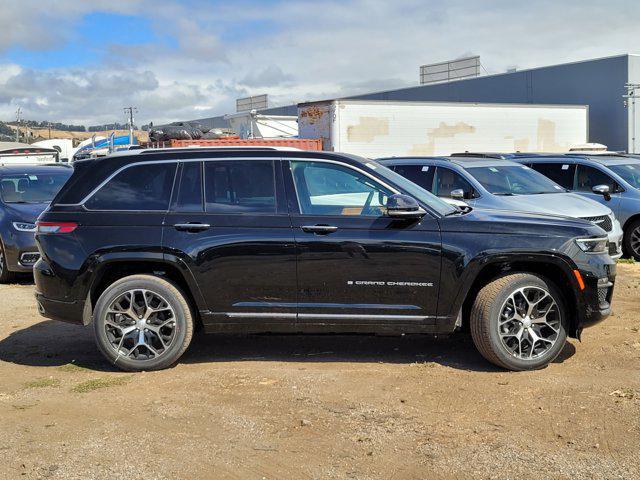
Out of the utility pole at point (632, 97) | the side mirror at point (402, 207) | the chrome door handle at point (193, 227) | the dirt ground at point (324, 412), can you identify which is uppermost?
the utility pole at point (632, 97)

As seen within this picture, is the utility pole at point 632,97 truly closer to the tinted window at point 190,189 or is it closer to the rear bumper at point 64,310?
the tinted window at point 190,189

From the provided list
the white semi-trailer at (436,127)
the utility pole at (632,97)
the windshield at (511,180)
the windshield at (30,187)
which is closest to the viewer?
the windshield at (511,180)

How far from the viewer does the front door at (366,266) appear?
19.5 feet

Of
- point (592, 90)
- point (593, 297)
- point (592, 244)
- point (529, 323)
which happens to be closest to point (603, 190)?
point (592, 244)

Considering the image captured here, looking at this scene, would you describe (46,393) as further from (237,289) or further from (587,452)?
(587,452)

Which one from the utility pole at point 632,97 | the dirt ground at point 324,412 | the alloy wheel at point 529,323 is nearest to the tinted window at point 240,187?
the dirt ground at point 324,412

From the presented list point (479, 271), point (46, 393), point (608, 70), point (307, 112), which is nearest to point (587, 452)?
point (479, 271)

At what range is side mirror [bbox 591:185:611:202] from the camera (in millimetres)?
12182

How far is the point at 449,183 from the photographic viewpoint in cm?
1110

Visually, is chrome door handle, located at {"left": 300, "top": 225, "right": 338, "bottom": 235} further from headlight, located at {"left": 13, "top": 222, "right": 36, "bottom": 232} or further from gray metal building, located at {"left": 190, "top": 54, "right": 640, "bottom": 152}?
gray metal building, located at {"left": 190, "top": 54, "right": 640, "bottom": 152}

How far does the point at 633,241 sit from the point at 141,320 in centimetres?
935

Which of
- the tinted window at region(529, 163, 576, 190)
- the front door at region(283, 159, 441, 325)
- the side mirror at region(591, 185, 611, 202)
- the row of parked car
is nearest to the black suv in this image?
the front door at region(283, 159, 441, 325)

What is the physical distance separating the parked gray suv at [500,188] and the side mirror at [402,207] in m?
4.53

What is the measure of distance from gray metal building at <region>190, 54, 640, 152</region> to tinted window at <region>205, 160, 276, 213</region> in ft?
93.4
